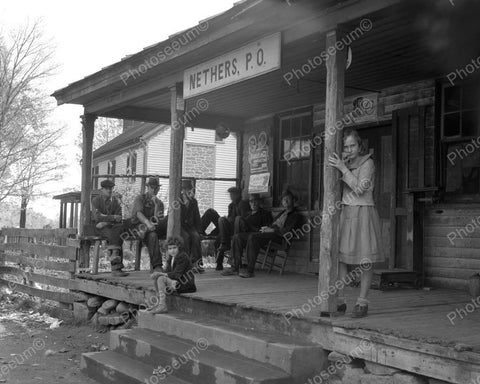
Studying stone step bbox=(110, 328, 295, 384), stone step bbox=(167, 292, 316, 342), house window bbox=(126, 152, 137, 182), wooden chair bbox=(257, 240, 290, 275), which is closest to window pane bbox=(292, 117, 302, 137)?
wooden chair bbox=(257, 240, 290, 275)

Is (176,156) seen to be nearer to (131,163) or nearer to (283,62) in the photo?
(283,62)

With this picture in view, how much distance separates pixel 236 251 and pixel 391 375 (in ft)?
16.3

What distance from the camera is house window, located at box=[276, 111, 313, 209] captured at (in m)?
10.0

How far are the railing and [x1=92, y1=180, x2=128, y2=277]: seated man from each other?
818 millimetres

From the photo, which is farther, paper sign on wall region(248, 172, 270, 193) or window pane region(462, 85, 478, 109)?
Answer: paper sign on wall region(248, 172, 270, 193)

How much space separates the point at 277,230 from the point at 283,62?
2.90 m

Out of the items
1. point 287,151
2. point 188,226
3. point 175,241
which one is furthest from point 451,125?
point 188,226

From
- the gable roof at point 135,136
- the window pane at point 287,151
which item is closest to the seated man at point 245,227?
the window pane at point 287,151

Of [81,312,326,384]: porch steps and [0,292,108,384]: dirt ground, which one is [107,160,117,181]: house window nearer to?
[0,292,108,384]: dirt ground

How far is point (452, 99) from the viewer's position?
7680 mm

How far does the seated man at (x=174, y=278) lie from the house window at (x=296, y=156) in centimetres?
342

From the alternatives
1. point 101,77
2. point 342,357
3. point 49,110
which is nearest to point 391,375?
point 342,357

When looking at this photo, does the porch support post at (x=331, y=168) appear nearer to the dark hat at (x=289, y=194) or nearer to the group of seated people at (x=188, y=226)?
the group of seated people at (x=188, y=226)

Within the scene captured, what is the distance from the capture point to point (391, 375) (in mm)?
4312
